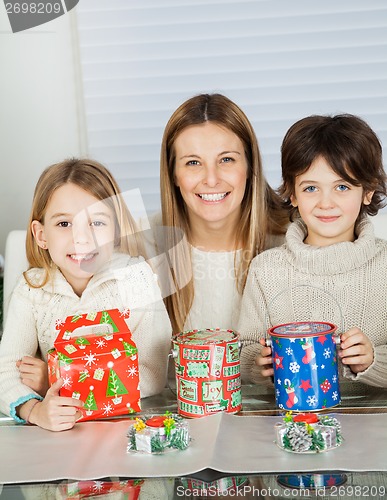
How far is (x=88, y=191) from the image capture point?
1560 millimetres

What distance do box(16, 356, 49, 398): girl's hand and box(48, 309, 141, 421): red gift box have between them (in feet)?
0.40

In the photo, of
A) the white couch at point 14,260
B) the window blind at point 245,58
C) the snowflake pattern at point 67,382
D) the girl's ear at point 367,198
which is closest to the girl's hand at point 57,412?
the snowflake pattern at point 67,382

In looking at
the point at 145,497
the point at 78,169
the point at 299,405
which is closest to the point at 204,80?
the point at 78,169

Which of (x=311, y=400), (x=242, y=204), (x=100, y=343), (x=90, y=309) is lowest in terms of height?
(x=311, y=400)

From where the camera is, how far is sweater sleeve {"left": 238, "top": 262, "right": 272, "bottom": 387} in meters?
1.46

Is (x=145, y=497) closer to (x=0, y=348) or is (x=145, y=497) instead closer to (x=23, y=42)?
(x=0, y=348)

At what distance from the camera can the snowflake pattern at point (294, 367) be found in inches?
47.1

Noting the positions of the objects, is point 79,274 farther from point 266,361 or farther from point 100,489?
point 100,489

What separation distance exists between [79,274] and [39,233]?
0.43 ft

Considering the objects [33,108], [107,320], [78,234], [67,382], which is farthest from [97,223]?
[33,108]

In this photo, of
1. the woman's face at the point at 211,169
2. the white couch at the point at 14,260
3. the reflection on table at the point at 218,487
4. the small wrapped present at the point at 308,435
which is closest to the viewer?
the reflection on table at the point at 218,487

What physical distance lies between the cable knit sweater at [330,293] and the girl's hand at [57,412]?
35 centimetres

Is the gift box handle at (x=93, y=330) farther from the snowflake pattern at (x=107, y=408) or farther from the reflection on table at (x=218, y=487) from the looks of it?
the reflection on table at (x=218, y=487)

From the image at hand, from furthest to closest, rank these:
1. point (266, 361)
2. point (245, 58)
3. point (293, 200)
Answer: point (245, 58) → point (293, 200) → point (266, 361)
